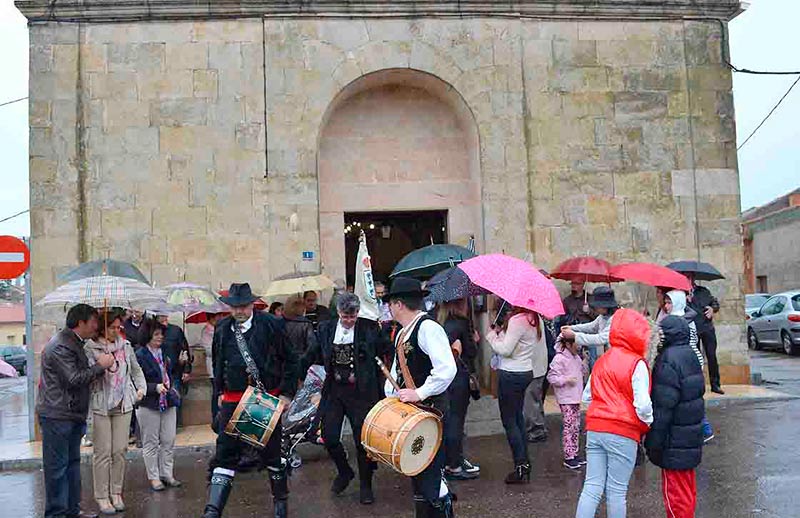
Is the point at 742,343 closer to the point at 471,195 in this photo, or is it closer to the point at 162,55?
the point at 471,195

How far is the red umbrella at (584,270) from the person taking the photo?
446 inches

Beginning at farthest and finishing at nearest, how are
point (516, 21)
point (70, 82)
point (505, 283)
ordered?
point (516, 21) < point (70, 82) < point (505, 283)

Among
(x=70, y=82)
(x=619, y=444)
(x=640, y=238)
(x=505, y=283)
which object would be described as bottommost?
(x=619, y=444)

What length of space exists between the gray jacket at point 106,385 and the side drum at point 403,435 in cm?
304

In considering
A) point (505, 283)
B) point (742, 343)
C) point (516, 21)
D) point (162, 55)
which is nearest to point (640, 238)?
point (742, 343)

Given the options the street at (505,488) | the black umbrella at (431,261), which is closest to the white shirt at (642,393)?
the street at (505,488)

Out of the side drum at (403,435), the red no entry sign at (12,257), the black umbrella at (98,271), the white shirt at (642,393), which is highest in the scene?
the red no entry sign at (12,257)

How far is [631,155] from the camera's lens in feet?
41.6

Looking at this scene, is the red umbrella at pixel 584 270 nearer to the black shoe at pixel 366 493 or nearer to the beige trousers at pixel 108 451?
the black shoe at pixel 366 493

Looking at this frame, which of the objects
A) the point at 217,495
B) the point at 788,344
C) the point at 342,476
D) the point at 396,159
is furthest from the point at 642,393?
the point at 788,344

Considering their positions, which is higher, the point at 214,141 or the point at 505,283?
the point at 214,141

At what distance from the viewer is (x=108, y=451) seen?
720 cm

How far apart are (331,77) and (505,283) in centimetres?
618

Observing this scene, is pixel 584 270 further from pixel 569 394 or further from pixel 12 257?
pixel 12 257
